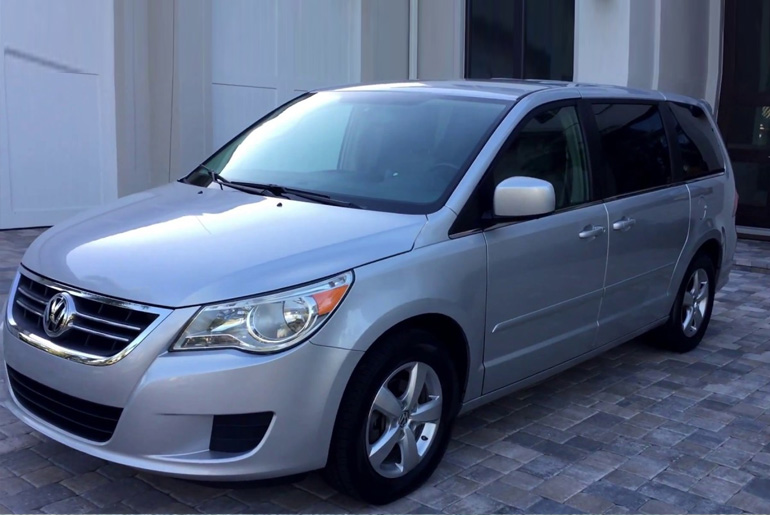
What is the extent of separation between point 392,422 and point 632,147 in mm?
2573

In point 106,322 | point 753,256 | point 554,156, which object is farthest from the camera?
point 753,256

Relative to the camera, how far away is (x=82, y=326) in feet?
10.8

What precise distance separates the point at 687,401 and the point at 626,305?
65cm

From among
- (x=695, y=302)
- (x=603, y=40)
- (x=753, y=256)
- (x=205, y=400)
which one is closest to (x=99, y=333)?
(x=205, y=400)

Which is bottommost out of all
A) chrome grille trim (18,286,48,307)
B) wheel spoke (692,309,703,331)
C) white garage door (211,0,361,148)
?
wheel spoke (692,309,703,331)

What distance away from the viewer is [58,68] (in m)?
9.55

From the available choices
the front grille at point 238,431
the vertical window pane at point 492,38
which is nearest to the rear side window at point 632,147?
the front grille at point 238,431

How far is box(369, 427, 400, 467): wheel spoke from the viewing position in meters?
3.48

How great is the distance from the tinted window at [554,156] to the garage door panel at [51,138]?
265 inches

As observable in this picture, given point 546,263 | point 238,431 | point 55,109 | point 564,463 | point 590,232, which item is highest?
point 55,109

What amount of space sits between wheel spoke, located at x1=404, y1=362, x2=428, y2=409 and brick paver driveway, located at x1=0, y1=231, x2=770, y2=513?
0.42 m

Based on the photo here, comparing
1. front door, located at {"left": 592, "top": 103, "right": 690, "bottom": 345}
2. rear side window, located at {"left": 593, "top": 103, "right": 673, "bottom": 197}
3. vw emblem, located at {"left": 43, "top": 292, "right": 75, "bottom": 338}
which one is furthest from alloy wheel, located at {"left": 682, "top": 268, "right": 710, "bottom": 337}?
vw emblem, located at {"left": 43, "top": 292, "right": 75, "bottom": 338}

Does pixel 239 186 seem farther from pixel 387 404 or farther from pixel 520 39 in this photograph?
pixel 520 39

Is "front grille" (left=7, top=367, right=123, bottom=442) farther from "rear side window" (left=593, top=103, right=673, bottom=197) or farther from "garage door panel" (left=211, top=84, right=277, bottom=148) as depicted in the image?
"garage door panel" (left=211, top=84, right=277, bottom=148)
